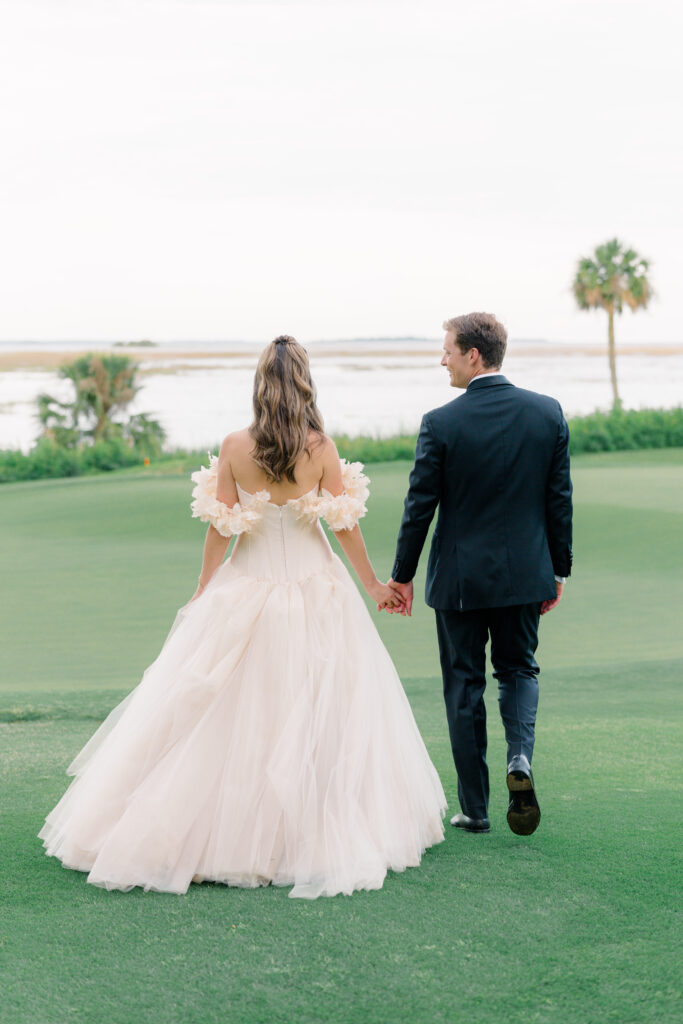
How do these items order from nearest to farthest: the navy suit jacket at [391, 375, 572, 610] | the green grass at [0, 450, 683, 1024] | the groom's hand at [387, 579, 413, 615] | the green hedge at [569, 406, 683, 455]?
the green grass at [0, 450, 683, 1024] < the navy suit jacket at [391, 375, 572, 610] < the groom's hand at [387, 579, 413, 615] < the green hedge at [569, 406, 683, 455]

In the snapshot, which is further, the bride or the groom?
the groom

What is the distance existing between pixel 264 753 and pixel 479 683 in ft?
2.75

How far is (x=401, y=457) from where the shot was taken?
22.9 m

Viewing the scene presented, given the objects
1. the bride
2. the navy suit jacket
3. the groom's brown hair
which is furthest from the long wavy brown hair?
the groom's brown hair

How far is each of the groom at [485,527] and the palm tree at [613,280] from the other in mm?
48013

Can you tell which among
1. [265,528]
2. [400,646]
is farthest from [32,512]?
[265,528]

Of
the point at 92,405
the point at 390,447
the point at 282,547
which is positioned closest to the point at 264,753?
the point at 282,547

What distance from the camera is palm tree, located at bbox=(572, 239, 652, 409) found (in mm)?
50031

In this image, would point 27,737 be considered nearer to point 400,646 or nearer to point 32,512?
point 400,646

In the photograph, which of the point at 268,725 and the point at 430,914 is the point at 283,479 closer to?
the point at 268,725

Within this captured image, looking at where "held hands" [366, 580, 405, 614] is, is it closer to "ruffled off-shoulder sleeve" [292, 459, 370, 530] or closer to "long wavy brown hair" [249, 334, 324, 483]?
"ruffled off-shoulder sleeve" [292, 459, 370, 530]

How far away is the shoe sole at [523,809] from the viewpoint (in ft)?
12.5

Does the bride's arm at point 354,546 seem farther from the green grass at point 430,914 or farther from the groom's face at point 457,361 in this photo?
the green grass at point 430,914

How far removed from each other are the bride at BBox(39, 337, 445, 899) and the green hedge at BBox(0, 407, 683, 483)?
1750 centimetres
